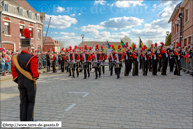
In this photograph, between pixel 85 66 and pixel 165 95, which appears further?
pixel 85 66

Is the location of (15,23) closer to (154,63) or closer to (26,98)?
(154,63)

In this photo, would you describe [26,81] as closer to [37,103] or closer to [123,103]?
[37,103]

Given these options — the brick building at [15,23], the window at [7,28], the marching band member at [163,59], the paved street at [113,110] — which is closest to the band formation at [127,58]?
the marching band member at [163,59]

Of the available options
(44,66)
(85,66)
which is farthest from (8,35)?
(85,66)

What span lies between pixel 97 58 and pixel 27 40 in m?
8.95

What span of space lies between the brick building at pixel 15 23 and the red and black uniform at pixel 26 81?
23.6m

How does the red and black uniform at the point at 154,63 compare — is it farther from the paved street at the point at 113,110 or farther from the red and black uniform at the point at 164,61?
the paved street at the point at 113,110

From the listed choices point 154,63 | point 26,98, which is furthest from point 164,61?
point 26,98

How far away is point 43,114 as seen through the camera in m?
4.95

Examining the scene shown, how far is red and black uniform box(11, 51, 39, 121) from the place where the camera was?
368 centimetres

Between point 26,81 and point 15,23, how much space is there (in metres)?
28.5

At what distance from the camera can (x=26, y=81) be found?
372cm

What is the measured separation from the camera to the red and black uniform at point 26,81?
3678 millimetres

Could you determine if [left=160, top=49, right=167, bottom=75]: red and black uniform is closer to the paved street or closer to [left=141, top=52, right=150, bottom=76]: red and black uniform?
[left=141, top=52, right=150, bottom=76]: red and black uniform
